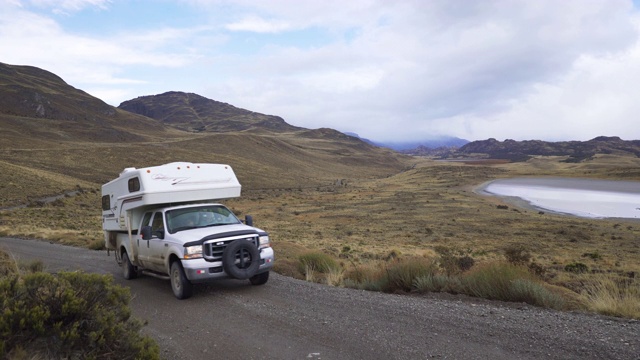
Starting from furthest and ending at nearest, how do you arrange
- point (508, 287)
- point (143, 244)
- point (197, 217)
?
point (143, 244) < point (197, 217) < point (508, 287)

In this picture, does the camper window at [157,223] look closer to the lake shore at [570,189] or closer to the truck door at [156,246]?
the truck door at [156,246]

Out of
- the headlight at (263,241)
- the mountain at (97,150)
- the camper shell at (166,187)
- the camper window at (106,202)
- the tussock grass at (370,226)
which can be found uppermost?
the mountain at (97,150)

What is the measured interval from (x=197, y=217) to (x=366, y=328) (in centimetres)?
506

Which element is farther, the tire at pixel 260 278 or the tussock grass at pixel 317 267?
the tussock grass at pixel 317 267

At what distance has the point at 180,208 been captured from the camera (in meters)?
10.4

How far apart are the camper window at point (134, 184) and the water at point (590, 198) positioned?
3900 cm

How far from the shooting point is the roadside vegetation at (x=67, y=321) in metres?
4.46

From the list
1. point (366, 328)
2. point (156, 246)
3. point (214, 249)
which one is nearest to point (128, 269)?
point (156, 246)

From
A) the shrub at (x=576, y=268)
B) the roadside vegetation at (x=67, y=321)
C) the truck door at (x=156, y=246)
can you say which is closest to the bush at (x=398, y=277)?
the truck door at (x=156, y=246)

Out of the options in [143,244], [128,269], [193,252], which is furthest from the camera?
[128,269]

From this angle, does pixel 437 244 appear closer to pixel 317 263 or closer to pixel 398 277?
pixel 317 263

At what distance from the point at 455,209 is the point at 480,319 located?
1507 inches

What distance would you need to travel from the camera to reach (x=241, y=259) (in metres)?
9.01

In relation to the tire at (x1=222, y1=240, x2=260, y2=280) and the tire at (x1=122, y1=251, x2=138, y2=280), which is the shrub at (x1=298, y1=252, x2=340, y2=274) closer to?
the tire at (x1=222, y1=240, x2=260, y2=280)
